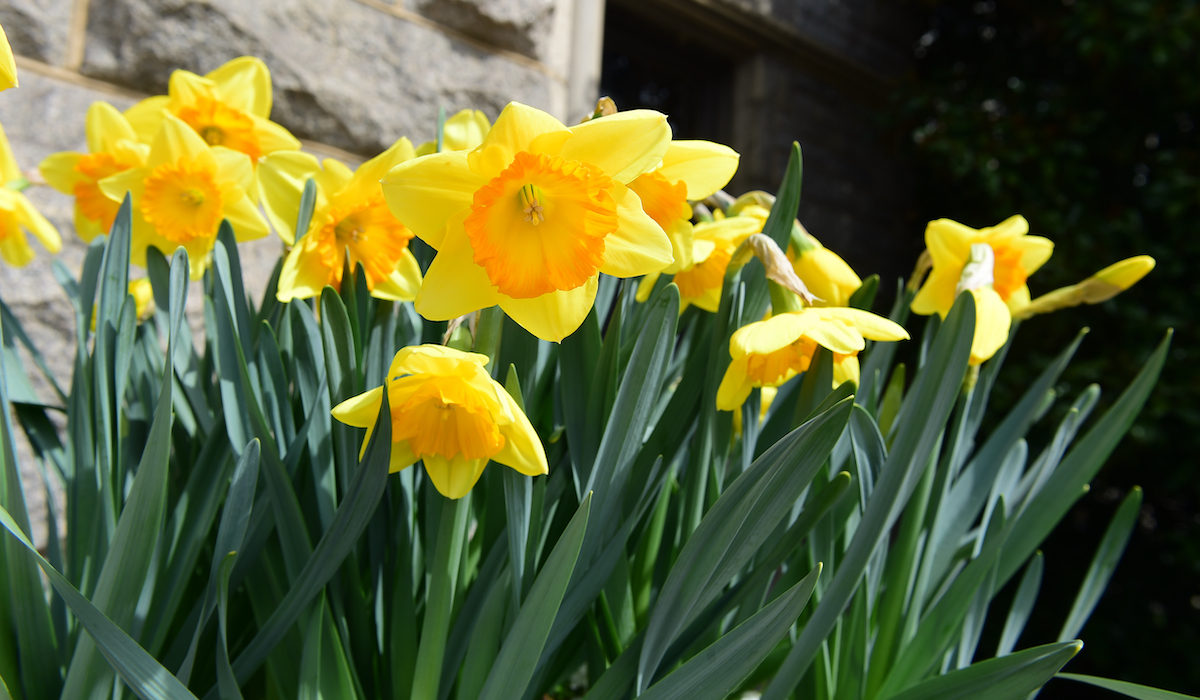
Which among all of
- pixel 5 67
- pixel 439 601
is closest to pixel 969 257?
pixel 439 601

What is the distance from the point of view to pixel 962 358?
0.44 m

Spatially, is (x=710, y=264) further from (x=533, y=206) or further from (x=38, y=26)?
(x=38, y=26)

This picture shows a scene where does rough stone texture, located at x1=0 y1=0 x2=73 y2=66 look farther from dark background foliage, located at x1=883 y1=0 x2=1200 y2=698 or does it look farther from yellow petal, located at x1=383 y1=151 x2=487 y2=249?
dark background foliage, located at x1=883 y1=0 x2=1200 y2=698

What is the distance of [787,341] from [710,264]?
0.48 ft

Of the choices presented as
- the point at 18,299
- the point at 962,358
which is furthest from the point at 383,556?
the point at 18,299

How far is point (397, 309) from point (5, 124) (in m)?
0.94

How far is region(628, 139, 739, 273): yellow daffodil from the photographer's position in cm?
43

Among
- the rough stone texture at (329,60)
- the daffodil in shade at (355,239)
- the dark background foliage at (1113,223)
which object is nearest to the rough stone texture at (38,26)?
the rough stone texture at (329,60)

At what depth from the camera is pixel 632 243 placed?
364 mm

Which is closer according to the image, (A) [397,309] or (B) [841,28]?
(A) [397,309]

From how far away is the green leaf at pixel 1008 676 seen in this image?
415mm

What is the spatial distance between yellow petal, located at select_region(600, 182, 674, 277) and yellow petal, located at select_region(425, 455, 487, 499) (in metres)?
0.13

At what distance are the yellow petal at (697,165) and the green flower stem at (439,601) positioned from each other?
231 mm

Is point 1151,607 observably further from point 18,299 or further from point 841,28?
point 18,299
